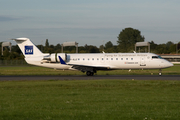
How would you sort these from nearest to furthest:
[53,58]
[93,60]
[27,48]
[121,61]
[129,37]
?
[121,61], [93,60], [53,58], [27,48], [129,37]

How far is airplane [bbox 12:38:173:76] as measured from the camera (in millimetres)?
30672

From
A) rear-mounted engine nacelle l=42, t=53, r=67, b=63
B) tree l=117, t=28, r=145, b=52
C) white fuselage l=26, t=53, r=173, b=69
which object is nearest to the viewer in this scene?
white fuselage l=26, t=53, r=173, b=69

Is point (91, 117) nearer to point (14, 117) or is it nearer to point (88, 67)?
point (14, 117)

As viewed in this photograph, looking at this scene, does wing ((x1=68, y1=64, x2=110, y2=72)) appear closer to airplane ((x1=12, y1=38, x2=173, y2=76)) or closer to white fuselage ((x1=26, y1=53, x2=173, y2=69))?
airplane ((x1=12, y1=38, x2=173, y2=76))

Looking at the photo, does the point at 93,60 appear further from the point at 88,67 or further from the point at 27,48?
the point at 27,48

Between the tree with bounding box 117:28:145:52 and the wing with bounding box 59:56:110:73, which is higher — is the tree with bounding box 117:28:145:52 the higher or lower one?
the higher one

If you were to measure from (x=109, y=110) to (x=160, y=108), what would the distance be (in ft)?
6.70

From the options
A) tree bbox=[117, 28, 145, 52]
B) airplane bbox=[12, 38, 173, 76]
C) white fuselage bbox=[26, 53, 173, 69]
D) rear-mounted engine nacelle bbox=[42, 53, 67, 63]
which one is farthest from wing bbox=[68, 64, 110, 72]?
tree bbox=[117, 28, 145, 52]

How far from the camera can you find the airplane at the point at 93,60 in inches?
1208

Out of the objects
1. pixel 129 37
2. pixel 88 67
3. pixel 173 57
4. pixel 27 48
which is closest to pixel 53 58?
pixel 27 48

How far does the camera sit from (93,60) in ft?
105

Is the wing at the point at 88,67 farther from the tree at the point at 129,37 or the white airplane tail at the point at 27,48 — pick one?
the tree at the point at 129,37

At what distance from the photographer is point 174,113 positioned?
28.7ft

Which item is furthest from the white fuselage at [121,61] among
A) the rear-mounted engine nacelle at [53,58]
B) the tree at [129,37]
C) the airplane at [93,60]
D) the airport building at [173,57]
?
the tree at [129,37]
